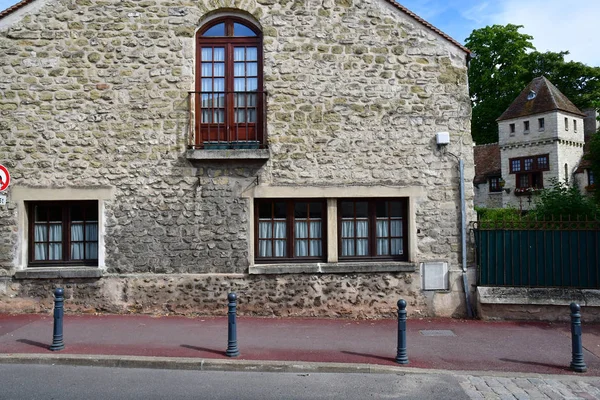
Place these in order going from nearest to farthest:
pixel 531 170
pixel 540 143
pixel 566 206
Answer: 1. pixel 566 206
2. pixel 540 143
3. pixel 531 170

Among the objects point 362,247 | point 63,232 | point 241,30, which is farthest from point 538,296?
point 63,232

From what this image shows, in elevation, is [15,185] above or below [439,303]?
above

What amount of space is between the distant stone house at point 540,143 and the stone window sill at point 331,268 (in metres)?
31.4

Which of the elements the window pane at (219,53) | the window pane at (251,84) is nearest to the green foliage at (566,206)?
the window pane at (251,84)

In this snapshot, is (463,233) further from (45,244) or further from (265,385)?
(45,244)

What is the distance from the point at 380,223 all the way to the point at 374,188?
804mm

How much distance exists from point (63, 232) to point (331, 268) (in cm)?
552

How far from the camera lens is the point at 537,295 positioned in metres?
9.63

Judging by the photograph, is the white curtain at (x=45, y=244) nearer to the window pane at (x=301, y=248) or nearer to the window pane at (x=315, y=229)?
the window pane at (x=301, y=248)

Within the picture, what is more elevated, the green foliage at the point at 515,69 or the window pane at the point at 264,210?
the green foliage at the point at 515,69

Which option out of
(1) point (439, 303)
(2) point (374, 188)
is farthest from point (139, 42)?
(1) point (439, 303)

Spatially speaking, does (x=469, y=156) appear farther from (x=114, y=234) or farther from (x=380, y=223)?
(x=114, y=234)

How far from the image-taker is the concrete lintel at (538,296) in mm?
9500

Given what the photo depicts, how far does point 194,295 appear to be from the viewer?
9844mm
